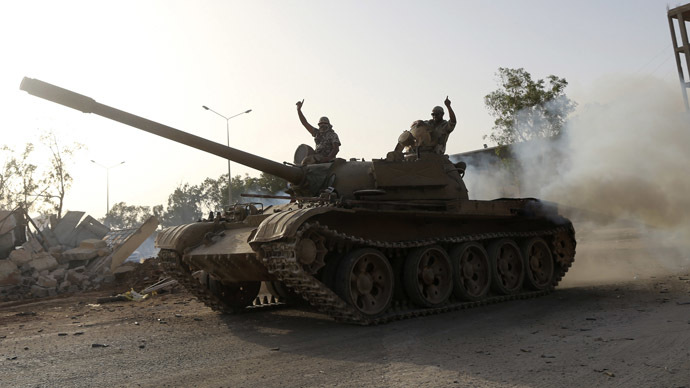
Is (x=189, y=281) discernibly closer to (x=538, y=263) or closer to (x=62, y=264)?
(x=538, y=263)

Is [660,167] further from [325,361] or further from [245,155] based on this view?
[325,361]

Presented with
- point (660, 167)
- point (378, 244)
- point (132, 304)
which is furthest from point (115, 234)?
point (660, 167)

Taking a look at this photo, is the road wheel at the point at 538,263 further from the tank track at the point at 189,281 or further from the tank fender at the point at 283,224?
the tank track at the point at 189,281

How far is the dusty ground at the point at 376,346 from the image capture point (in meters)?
6.05

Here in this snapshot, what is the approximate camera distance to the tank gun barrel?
29.3ft

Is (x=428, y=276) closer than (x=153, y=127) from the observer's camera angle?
No

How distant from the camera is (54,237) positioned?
23344 mm

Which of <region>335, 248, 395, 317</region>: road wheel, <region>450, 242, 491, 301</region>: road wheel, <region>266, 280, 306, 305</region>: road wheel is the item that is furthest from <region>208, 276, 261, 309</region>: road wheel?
<region>450, 242, 491, 301</region>: road wheel

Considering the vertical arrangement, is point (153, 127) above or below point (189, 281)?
above

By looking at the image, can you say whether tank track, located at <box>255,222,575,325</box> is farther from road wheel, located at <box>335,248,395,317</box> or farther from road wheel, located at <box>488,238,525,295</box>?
road wheel, located at <box>488,238,525,295</box>

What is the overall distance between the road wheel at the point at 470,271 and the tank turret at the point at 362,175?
42.4 inches

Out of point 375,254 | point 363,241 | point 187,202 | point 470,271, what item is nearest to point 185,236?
point 363,241

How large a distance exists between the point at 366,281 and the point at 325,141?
3781 mm

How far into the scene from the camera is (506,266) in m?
12.9
